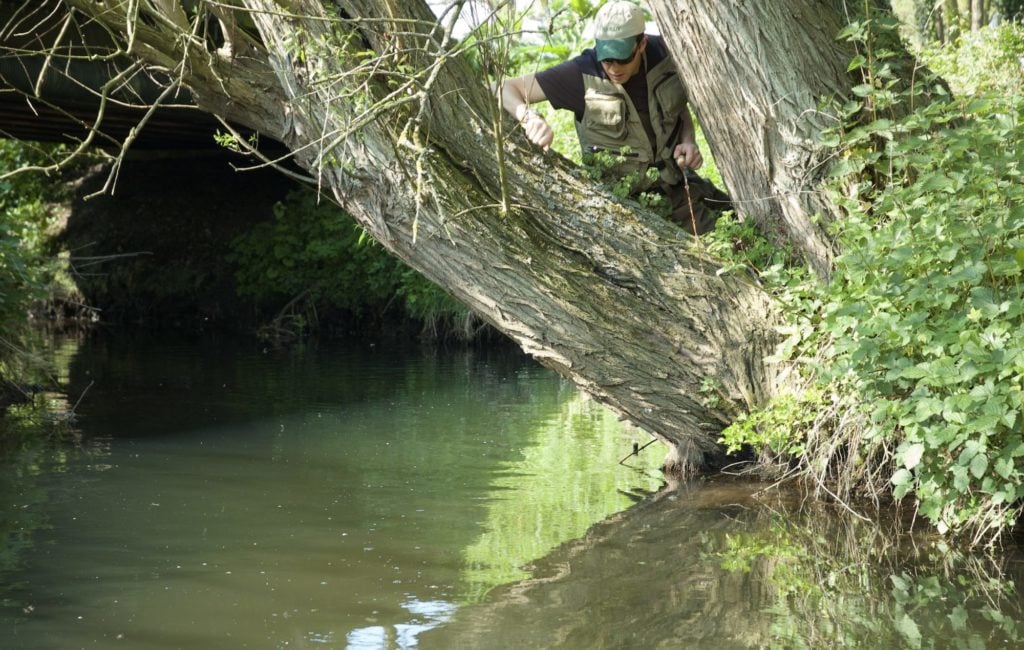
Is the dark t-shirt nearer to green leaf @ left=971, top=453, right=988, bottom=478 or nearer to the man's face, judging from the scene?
the man's face

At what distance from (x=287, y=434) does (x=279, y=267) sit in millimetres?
10152

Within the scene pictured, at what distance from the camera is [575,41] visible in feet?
47.5

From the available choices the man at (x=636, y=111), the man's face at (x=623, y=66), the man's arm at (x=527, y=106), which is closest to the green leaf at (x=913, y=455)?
the man at (x=636, y=111)

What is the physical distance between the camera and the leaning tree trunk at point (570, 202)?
5566 mm

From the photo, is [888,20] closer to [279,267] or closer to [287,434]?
[287,434]

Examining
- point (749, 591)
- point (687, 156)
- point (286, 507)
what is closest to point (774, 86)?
point (687, 156)

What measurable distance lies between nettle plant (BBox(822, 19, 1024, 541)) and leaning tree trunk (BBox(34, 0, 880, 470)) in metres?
0.61

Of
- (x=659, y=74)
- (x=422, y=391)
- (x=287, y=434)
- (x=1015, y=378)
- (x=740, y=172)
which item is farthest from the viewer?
(x=422, y=391)

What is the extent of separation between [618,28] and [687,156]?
80 centimetres

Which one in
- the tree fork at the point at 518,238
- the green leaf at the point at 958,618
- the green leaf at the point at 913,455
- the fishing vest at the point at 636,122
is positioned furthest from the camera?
the fishing vest at the point at 636,122

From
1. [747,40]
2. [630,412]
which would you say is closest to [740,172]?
[747,40]

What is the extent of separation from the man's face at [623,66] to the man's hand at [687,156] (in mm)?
497

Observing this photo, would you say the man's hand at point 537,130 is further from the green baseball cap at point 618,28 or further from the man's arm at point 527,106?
the green baseball cap at point 618,28

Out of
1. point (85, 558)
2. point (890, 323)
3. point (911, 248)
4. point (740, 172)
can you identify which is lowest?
point (85, 558)
